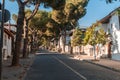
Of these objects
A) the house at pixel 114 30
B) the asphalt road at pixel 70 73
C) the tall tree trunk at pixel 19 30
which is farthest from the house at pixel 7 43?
the asphalt road at pixel 70 73

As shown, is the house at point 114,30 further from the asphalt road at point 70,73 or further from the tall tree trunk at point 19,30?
the tall tree trunk at point 19,30

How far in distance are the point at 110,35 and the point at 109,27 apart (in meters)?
1.71

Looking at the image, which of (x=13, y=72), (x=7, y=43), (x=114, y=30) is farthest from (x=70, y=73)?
(x=7, y=43)

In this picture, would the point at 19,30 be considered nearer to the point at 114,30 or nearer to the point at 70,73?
the point at 70,73

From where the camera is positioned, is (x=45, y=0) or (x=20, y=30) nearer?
(x=20, y=30)

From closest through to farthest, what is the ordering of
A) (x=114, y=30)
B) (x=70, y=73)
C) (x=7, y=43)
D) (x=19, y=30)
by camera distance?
(x=70, y=73)
(x=19, y=30)
(x=114, y=30)
(x=7, y=43)

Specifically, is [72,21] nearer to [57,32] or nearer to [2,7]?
[57,32]

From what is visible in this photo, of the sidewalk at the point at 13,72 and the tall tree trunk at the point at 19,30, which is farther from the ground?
the tall tree trunk at the point at 19,30

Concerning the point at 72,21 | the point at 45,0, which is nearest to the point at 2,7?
the point at 45,0

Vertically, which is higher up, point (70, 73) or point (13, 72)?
point (13, 72)

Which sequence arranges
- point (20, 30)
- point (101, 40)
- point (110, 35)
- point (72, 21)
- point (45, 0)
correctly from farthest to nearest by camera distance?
point (72, 21) < point (110, 35) < point (101, 40) < point (45, 0) < point (20, 30)

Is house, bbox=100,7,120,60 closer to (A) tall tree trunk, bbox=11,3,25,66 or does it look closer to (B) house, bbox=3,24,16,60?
(B) house, bbox=3,24,16,60

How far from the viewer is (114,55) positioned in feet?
170

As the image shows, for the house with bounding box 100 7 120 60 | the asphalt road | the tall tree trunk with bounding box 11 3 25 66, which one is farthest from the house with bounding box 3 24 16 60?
the asphalt road
